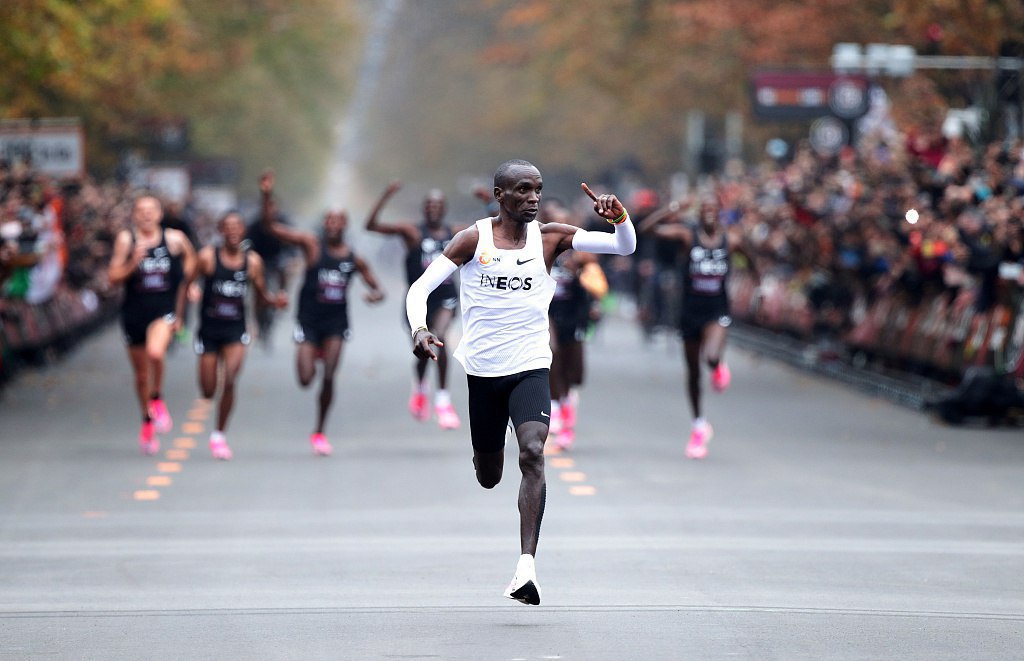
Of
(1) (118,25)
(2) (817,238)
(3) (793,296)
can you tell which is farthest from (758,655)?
(1) (118,25)

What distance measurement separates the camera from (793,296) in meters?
28.8

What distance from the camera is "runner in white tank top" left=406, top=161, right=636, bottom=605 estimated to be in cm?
888

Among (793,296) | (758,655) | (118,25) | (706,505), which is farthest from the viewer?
(118,25)

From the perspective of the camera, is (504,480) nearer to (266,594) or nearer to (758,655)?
(266,594)

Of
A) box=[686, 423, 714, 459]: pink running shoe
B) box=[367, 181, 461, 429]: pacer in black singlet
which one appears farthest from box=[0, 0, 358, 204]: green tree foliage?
box=[686, 423, 714, 459]: pink running shoe

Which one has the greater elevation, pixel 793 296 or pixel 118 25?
pixel 118 25

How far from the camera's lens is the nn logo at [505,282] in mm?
9008

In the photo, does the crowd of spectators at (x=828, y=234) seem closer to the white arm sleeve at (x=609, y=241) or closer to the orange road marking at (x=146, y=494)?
the orange road marking at (x=146, y=494)

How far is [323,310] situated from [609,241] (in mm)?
6726

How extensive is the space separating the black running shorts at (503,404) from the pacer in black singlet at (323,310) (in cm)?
638

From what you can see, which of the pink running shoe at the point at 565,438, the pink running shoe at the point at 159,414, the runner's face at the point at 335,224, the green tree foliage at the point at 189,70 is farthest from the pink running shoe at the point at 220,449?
the green tree foliage at the point at 189,70

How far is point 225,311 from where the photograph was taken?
15148 millimetres

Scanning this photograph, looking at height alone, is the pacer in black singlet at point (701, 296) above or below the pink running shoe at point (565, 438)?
above

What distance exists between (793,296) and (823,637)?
69.5 feet
